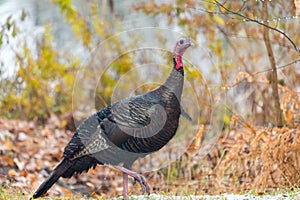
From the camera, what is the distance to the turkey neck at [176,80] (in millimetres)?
4477

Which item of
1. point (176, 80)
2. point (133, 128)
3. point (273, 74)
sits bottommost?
point (133, 128)

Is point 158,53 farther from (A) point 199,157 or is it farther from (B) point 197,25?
(B) point 197,25

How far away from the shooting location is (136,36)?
29.9 ft

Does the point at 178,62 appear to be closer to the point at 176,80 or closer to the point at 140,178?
the point at 176,80

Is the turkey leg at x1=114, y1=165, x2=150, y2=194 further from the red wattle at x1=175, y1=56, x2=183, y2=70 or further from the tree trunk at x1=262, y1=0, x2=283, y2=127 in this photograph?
the tree trunk at x1=262, y1=0, x2=283, y2=127

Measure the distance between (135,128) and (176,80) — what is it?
1.46ft

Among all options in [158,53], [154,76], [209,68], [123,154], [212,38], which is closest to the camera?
[123,154]

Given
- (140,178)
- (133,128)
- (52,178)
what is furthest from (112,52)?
(140,178)

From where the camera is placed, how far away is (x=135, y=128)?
445 centimetres

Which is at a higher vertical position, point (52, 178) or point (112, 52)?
point (112, 52)

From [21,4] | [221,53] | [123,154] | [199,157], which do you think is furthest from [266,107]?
[21,4]

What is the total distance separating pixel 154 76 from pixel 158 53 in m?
0.46

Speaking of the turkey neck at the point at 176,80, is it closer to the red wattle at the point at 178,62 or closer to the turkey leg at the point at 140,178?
the red wattle at the point at 178,62

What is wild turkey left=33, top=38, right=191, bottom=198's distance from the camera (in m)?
4.44
